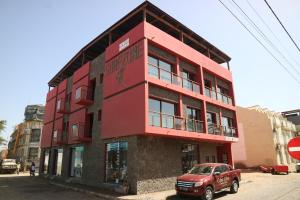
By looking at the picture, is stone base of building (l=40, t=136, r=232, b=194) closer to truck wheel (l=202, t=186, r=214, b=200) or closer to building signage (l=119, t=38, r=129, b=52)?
truck wheel (l=202, t=186, r=214, b=200)

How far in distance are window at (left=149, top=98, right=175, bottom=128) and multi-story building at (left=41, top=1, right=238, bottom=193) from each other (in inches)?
0.5

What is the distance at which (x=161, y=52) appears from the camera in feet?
57.0

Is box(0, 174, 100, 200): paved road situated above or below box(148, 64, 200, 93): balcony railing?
below

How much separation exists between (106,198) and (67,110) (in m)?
13.9

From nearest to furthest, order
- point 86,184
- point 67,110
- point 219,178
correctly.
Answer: point 219,178, point 86,184, point 67,110

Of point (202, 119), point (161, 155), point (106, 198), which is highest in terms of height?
point (202, 119)

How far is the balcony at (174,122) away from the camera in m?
14.9

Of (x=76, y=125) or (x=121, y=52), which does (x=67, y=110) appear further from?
(x=121, y=52)

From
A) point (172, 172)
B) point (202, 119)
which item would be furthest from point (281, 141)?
point (172, 172)

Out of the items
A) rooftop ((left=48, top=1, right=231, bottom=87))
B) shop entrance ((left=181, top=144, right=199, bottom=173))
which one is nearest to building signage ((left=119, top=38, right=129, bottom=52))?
rooftop ((left=48, top=1, right=231, bottom=87))

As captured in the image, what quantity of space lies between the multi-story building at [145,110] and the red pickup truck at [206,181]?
2.97 metres

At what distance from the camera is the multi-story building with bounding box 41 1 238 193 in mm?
14961

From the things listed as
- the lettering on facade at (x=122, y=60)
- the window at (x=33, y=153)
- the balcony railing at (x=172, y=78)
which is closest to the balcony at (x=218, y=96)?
the balcony railing at (x=172, y=78)

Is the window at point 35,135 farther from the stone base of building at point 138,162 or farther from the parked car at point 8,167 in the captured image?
the stone base of building at point 138,162
